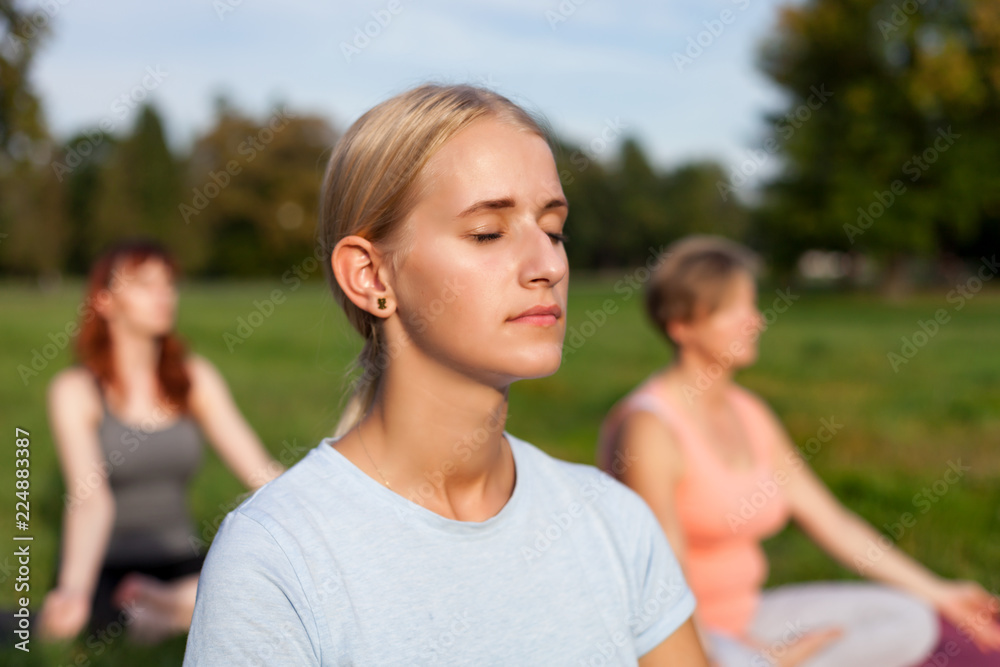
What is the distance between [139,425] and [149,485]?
12.9 inches

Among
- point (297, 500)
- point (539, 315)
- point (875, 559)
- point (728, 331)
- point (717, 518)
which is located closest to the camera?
point (297, 500)

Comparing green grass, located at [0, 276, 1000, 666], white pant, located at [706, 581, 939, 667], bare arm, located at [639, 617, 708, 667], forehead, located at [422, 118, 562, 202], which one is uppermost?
forehead, located at [422, 118, 562, 202]

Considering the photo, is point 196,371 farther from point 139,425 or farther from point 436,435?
point 436,435

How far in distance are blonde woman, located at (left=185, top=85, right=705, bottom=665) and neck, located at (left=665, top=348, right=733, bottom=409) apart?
1.68 meters

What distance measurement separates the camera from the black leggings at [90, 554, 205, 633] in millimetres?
4219

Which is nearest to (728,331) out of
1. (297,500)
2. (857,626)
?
(857,626)

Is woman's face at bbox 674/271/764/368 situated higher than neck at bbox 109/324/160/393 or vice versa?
woman's face at bbox 674/271/764/368

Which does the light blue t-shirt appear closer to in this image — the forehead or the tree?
the forehead

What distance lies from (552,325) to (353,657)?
690mm

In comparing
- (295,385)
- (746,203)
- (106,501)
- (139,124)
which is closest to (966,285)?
Result: (746,203)

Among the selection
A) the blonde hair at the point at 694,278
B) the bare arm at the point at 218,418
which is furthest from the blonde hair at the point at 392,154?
the bare arm at the point at 218,418

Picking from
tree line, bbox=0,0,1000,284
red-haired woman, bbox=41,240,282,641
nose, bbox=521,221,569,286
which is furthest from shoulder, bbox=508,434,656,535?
tree line, bbox=0,0,1000,284

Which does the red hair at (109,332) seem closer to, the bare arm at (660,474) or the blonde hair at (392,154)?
the bare arm at (660,474)

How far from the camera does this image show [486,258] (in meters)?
1.61
